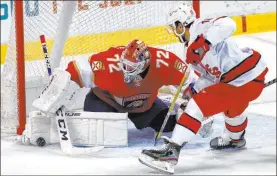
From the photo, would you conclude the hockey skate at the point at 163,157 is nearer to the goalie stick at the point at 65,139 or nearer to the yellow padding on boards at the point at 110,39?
the goalie stick at the point at 65,139

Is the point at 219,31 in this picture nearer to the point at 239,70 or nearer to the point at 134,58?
the point at 239,70

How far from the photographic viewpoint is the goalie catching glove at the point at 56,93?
172 inches

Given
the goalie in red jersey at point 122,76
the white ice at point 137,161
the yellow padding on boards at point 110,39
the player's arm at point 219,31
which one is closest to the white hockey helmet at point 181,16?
the goalie in red jersey at point 122,76

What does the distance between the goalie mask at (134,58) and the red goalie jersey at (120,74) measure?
0.08 m

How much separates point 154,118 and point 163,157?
0.60 metres

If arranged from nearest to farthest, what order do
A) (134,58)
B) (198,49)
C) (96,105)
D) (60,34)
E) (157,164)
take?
(157,164)
(198,49)
(134,58)
(96,105)
(60,34)

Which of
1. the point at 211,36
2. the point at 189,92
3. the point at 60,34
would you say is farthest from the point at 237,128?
the point at 60,34

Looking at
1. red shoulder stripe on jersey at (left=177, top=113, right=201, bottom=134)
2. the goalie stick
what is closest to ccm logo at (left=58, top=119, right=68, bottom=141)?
the goalie stick

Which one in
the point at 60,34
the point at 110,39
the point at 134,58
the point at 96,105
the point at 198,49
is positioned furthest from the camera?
the point at 110,39

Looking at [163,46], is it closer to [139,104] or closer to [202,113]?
[139,104]

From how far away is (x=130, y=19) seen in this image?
5078mm

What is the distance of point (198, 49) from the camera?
412 cm

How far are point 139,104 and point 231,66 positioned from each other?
59 cm

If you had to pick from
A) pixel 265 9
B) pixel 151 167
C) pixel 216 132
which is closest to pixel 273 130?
pixel 216 132
